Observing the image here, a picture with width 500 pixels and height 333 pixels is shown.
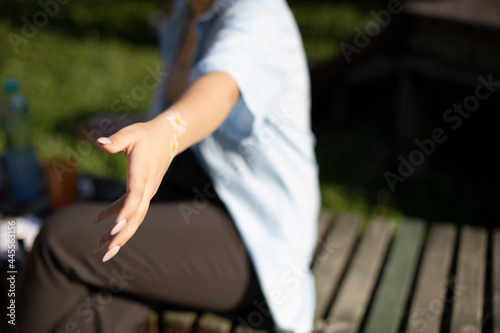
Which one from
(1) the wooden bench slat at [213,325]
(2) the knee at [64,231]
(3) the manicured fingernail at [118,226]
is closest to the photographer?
(3) the manicured fingernail at [118,226]

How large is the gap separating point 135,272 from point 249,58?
0.66 metres

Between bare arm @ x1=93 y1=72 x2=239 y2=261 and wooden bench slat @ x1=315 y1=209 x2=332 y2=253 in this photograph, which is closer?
bare arm @ x1=93 y1=72 x2=239 y2=261

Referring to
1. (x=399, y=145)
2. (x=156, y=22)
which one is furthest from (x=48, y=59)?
(x=399, y=145)

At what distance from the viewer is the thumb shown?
87cm

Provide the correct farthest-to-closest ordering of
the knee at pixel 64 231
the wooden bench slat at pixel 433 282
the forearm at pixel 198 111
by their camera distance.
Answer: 1. the wooden bench slat at pixel 433 282
2. the knee at pixel 64 231
3. the forearm at pixel 198 111

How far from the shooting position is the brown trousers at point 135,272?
1.37 m

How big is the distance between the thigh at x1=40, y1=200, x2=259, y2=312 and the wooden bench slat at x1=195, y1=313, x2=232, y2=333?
0.15 feet

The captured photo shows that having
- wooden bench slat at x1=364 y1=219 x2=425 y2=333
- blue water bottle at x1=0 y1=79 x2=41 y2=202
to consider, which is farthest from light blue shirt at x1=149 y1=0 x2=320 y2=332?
blue water bottle at x1=0 y1=79 x2=41 y2=202

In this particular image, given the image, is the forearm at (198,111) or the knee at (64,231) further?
the knee at (64,231)

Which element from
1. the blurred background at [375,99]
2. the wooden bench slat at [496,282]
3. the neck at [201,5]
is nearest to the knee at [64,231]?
the neck at [201,5]

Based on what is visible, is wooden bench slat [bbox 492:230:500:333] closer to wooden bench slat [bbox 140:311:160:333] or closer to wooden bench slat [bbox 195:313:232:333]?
wooden bench slat [bbox 195:313:232:333]

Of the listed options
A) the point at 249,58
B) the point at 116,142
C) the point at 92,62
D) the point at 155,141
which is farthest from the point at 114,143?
the point at 92,62

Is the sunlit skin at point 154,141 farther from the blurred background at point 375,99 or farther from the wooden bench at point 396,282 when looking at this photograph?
the blurred background at point 375,99

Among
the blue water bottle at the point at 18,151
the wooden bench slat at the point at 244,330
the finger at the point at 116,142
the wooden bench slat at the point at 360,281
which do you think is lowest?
the wooden bench slat at the point at 360,281
